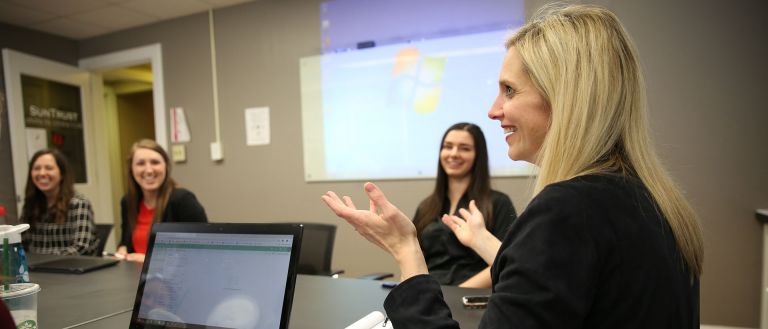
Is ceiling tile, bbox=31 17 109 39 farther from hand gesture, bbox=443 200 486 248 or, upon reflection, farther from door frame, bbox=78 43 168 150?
hand gesture, bbox=443 200 486 248

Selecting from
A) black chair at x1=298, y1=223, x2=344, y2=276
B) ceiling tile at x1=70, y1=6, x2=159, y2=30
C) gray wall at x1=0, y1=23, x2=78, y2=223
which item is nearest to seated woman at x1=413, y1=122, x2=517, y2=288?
black chair at x1=298, y1=223, x2=344, y2=276

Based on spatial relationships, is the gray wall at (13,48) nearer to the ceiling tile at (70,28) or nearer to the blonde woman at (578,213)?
the ceiling tile at (70,28)

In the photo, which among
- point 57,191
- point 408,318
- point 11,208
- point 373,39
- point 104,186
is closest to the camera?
point 408,318

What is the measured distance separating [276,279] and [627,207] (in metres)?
0.62

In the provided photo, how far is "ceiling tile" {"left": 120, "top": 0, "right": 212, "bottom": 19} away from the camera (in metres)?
3.50

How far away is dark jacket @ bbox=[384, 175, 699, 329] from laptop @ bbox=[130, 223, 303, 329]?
0.40m

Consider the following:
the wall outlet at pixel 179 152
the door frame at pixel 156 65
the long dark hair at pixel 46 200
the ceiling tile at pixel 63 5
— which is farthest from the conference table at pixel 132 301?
the ceiling tile at pixel 63 5

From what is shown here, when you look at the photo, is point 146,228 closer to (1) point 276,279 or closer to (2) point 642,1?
(1) point 276,279

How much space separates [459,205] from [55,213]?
7.91 ft

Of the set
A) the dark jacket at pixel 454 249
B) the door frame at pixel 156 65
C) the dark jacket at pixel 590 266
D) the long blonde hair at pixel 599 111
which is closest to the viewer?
the dark jacket at pixel 590 266

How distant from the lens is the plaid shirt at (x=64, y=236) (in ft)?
8.34

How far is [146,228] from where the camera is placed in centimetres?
249

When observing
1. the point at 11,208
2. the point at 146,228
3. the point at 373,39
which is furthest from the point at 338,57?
the point at 11,208

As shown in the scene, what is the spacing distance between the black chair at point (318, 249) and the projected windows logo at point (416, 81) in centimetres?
127
